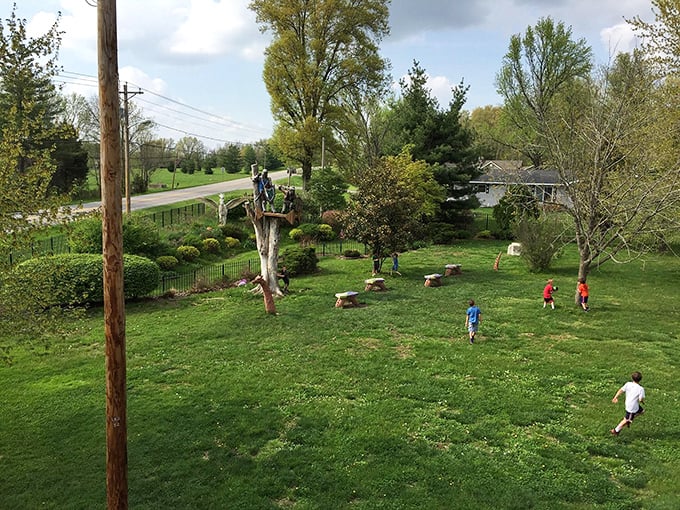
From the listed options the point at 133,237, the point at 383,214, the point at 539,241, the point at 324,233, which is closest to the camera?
the point at 133,237

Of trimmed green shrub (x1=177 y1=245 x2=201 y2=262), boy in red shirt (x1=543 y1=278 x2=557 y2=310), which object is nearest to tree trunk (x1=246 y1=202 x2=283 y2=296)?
trimmed green shrub (x1=177 y1=245 x2=201 y2=262)

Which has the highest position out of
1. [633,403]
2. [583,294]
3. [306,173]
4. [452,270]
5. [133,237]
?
[306,173]

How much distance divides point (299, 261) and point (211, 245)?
22.3ft

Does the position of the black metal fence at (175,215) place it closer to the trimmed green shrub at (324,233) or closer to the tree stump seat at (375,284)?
the trimmed green shrub at (324,233)

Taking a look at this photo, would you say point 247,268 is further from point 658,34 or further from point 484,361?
point 658,34

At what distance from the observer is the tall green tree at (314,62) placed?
125ft

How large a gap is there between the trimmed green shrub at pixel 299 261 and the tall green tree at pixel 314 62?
52.4 ft

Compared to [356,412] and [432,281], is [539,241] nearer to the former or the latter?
[432,281]

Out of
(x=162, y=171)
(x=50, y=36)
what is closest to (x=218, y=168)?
(x=162, y=171)

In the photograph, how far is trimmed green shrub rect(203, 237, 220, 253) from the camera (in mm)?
28172

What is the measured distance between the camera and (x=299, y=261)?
2438 centimetres

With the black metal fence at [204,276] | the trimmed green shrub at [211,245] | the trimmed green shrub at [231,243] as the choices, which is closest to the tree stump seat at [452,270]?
the black metal fence at [204,276]

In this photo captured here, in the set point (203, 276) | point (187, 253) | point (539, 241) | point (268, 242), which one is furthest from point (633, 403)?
point (187, 253)

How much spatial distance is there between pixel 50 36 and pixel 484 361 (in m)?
11.9
